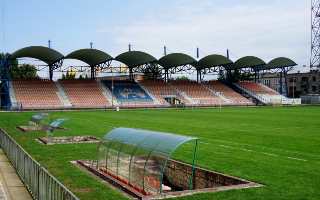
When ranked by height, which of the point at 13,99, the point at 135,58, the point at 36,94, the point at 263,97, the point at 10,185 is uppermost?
the point at 135,58

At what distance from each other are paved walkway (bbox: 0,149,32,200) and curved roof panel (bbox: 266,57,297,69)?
299 feet

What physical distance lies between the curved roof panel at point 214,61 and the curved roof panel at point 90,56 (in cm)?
2099

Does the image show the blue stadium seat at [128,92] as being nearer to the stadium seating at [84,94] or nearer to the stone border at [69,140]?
the stadium seating at [84,94]

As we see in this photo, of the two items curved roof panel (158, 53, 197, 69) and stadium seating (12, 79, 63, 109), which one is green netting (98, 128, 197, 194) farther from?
curved roof panel (158, 53, 197, 69)

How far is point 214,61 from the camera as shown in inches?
3666

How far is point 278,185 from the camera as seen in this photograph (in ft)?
44.7

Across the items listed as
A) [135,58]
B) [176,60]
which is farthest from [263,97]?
[135,58]

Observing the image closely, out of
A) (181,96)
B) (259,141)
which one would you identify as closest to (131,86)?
(181,96)

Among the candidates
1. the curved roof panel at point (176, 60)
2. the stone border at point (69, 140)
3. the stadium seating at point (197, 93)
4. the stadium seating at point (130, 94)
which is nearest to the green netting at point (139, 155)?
the stone border at point (69, 140)

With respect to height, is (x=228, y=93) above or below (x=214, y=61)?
below

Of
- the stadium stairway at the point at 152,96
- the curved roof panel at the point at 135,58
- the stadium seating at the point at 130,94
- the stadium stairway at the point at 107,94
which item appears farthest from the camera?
the stadium stairway at the point at 152,96

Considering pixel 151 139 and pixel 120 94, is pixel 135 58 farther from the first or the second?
pixel 151 139

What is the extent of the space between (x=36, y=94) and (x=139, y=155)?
70112 mm

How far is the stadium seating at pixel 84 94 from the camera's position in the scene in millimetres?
81125
